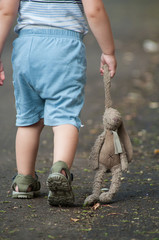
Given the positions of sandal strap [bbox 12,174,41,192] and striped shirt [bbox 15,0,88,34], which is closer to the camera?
striped shirt [bbox 15,0,88,34]

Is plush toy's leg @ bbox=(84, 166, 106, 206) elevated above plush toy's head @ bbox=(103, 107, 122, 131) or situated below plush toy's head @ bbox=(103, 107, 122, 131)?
below

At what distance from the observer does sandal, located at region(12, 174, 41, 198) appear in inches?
134

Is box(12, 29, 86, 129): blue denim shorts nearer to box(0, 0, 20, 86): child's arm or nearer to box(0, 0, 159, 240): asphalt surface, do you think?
box(0, 0, 20, 86): child's arm

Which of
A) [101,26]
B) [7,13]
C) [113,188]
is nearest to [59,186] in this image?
[113,188]

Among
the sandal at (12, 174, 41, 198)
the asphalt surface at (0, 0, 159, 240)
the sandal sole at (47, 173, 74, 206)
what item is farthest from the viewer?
the sandal at (12, 174, 41, 198)

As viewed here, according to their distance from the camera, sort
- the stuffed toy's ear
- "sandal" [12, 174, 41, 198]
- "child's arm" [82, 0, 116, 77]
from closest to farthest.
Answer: "child's arm" [82, 0, 116, 77]
the stuffed toy's ear
"sandal" [12, 174, 41, 198]

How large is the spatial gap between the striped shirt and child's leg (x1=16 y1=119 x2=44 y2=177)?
0.66 m

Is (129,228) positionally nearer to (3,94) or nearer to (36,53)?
(36,53)

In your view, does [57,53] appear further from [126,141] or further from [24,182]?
[24,182]

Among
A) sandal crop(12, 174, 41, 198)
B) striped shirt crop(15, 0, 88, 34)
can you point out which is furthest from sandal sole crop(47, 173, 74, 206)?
striped shirt crop(15, 0, 88, 34)

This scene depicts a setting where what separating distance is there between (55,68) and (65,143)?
1.54 ft

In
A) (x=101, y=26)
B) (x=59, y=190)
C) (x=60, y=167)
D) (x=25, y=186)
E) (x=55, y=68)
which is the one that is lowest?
(x=25, y=186)

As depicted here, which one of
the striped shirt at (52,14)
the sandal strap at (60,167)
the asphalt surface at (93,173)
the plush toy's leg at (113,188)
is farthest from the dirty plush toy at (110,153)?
the striped shirt at (52,14)

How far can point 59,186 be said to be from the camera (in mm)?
2988
